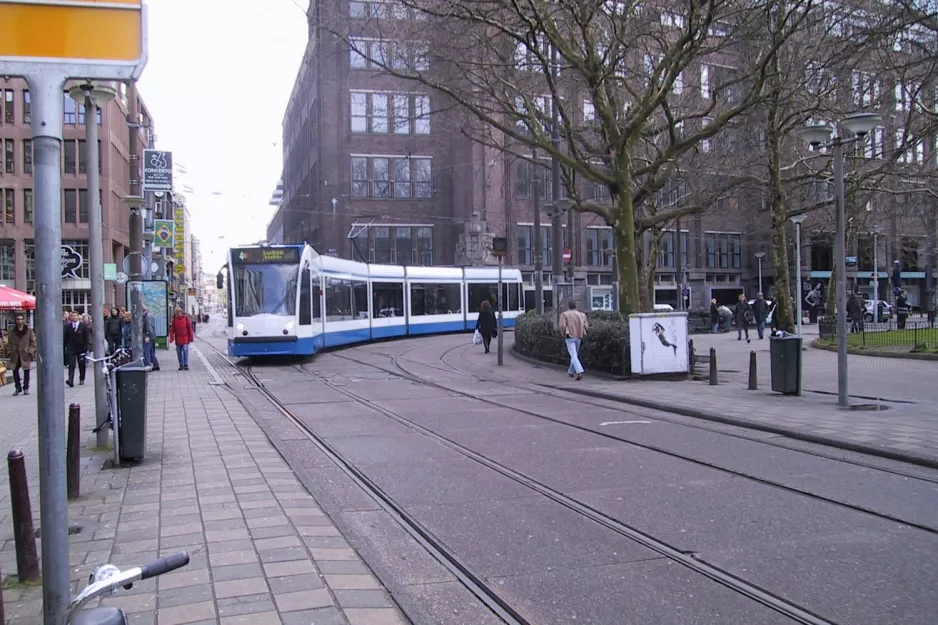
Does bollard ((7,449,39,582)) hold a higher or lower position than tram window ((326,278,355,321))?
lower

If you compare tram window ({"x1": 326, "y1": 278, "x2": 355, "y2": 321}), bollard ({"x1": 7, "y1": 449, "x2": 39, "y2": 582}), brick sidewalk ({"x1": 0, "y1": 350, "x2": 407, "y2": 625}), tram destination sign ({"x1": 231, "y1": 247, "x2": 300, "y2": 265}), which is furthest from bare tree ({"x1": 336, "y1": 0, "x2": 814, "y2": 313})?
bollard ({"x1": 7, "y1": 449, "x2": 39, "y2": 582})

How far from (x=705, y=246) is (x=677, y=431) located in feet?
169

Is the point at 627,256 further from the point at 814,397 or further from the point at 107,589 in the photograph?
the point at 107,589

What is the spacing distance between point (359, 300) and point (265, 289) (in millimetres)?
7069

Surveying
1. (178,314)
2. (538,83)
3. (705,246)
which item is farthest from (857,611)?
(705,246)

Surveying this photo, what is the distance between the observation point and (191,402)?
12.8 metres

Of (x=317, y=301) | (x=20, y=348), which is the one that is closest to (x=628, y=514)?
(x=20, y=348)

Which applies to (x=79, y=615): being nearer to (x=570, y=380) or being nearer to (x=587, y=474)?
(x=587, y=474)

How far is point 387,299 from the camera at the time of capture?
29328 mm

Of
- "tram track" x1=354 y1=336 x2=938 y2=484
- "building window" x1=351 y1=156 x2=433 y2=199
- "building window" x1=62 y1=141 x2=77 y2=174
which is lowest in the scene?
"tram track" x1=354 y1=336 x2=938 y2=484

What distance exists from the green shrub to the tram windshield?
6.49 metres

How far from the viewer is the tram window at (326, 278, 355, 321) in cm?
2234

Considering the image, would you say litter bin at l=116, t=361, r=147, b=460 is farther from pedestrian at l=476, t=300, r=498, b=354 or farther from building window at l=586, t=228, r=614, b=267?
building window at l=586, t=228, r=614, b=267

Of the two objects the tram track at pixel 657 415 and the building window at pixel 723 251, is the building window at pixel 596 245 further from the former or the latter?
the tram track at pixel 657 415
